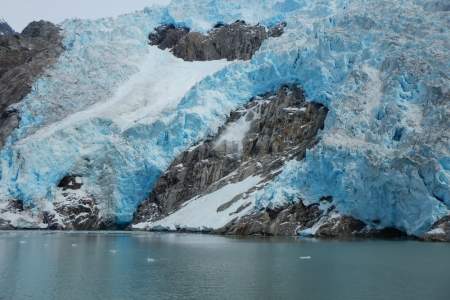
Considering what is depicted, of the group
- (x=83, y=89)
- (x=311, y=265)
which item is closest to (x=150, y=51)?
(x=83, y=89)

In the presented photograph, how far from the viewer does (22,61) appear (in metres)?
102

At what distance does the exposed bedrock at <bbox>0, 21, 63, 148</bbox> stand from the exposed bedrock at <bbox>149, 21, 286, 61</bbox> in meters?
17.8

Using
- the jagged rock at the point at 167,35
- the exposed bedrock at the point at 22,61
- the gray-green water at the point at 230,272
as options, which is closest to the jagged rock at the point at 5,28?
the exposed bedrock at the point at 22,61

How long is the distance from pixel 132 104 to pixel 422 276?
208ft

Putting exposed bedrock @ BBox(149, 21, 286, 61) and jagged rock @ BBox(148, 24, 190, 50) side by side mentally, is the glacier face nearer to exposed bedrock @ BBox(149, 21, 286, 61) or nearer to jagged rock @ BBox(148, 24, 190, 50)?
jagged rock @ BBox(148, 24, 190, 50)

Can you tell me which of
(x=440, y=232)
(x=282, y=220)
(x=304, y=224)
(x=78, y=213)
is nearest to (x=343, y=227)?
(x=304, y=224)

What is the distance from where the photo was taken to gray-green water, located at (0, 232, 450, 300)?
76.4 ft

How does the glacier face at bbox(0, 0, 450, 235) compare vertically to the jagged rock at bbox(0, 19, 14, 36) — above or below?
below

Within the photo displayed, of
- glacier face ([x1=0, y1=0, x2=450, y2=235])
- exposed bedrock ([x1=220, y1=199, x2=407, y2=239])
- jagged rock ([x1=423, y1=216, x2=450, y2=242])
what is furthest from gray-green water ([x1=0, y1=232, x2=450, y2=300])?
exposed bedrock ([x1=220, y1=199, x2=407, y2=239])

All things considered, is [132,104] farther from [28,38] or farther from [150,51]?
[28,38]

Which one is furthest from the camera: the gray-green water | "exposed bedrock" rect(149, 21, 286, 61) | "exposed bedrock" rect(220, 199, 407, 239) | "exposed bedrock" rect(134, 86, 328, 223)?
"exposed bedrock" rect(149, 21, 286, 61)

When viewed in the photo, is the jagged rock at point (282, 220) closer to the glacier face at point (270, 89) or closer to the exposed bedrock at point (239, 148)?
the glacier face at point (270, 89)

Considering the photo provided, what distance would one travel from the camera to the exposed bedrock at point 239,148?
70.0m

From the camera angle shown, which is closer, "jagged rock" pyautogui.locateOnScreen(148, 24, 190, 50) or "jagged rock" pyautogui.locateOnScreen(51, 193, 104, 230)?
"jagged rock" pyautogui.locateOnScreen(51, 193, 104, 230)
